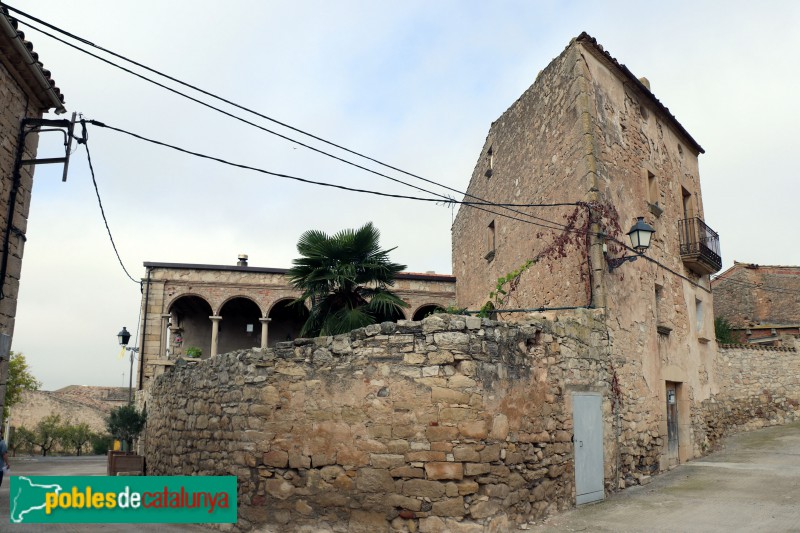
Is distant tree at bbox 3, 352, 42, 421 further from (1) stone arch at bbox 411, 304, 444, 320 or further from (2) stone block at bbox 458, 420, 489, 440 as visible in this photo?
(2) stone block at bbox 458, 420, 489, 440

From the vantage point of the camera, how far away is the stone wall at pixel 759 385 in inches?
705

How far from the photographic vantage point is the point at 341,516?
7547 mm

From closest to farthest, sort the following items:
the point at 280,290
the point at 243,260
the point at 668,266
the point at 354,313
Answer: the point at 354,313, the point at 668,266, the point at 280,290, the point at 243,260

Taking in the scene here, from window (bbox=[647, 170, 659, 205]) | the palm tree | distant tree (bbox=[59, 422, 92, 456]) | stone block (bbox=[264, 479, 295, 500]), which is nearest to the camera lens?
stone block (bbox=[264, 479, 295, 500])

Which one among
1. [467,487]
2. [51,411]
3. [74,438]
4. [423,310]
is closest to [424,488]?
[467,487]

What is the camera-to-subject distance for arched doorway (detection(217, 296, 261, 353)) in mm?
23906

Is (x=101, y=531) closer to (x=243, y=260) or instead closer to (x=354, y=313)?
(x=354, y=313)

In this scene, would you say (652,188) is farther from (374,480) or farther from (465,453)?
(374,480)

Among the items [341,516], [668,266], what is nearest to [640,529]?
[341,516]

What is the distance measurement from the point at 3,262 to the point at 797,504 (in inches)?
470

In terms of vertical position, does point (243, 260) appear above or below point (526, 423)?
above

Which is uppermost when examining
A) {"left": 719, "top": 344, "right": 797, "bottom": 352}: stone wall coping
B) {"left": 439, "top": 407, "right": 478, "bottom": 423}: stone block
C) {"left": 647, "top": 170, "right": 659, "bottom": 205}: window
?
{"left": 647, "top": 170, "right": 659, "bottom": 205}: window

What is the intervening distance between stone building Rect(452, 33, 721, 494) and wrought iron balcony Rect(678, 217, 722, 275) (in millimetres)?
36

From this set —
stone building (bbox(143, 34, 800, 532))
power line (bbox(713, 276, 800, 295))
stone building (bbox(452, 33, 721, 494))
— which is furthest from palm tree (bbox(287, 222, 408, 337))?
power line (bbox(713, 276, 800, 295))
